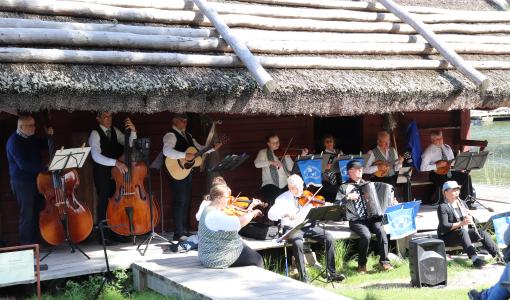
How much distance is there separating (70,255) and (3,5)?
289 centimetres

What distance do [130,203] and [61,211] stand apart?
84cm

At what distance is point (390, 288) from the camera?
9008 millimetres

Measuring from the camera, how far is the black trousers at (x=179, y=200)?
9.72 metres

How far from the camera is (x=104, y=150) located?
938cm

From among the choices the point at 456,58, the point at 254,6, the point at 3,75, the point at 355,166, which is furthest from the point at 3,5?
the point at 456,58

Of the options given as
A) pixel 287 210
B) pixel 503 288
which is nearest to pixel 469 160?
pixel 287 210

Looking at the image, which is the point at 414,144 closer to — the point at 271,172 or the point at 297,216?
the point at 271,172

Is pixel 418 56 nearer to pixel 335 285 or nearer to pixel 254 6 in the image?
pixel 254 6

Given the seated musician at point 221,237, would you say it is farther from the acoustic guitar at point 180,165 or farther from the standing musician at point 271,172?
the standing musician at point 271,172

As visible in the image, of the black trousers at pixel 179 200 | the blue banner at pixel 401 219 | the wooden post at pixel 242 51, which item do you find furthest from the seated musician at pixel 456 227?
the black trousers at pixel 179 200

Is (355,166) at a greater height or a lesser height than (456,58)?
lesser

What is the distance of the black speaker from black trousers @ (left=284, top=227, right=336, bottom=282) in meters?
0.94

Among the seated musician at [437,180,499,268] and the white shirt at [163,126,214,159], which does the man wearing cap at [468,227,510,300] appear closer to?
the seated musician at [437,180,499,268]

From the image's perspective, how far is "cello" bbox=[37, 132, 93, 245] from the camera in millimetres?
8523
